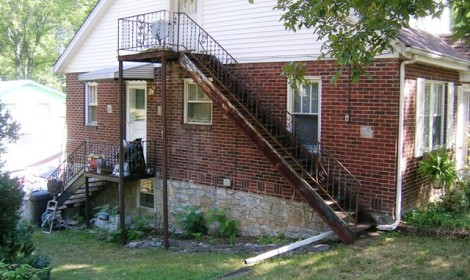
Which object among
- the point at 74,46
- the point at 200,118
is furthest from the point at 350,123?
the point at 74,46

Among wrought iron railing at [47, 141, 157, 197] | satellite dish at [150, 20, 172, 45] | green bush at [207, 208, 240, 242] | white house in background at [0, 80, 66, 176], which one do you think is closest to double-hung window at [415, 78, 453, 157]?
green bush at [207, 208, 240, 242]

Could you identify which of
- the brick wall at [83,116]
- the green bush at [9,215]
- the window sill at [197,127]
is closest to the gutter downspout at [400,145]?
the window sill at [197,127]

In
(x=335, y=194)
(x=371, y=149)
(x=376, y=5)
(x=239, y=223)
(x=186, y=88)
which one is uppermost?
(x=376, y=5)

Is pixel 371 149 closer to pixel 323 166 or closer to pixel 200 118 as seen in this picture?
pixel 323 166

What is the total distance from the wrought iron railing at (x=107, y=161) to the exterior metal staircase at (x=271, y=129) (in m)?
2.61

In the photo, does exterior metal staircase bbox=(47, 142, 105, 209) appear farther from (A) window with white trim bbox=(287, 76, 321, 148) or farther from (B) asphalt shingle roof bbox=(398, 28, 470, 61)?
(B) asphalt shingle roof bbox=(398, 28, 470, 61)

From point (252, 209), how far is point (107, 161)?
14.8ft

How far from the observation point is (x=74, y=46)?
14.8 meters

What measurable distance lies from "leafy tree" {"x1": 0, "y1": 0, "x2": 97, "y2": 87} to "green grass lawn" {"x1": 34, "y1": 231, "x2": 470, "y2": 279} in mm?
27398

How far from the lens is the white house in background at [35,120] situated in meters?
22.4

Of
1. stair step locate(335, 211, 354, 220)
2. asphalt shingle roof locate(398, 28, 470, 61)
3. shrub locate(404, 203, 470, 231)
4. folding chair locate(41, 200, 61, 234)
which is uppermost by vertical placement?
asphalt shingle roof locate(398, 28, 470, 61)

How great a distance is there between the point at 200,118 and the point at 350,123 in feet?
12.8

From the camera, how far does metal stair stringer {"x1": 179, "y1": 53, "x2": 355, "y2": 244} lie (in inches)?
335

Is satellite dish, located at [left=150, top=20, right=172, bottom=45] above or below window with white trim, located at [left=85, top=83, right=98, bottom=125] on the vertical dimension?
above
